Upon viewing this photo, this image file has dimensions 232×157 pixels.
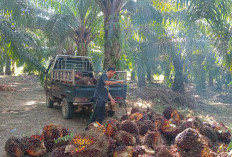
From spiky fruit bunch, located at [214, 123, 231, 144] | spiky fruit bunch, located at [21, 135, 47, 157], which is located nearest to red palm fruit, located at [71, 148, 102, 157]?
spiky fruit bunch, located at [21, 135, 47, 157]

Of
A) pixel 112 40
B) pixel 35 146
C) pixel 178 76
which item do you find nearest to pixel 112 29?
pixel 112 40

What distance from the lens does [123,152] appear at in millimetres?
3107

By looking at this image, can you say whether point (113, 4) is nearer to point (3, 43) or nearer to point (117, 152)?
point (3, 43)

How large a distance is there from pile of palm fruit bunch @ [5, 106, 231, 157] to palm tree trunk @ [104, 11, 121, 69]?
163 inches

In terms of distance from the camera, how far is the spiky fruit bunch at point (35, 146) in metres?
3.58

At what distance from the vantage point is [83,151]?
2.77m

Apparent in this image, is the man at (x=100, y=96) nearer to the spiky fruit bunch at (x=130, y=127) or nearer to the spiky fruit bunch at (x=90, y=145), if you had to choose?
the spiky fruit bunch at (x=130, y=127)

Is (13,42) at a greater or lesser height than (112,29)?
lesser

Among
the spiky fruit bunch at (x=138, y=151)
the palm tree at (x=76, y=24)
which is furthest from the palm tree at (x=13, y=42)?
the spiky fruit bunch at (x=138, y=151)

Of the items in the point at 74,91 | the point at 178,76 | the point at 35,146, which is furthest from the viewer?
the point at 178,76

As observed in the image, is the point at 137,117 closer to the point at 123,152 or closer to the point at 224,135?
the point at 224,135

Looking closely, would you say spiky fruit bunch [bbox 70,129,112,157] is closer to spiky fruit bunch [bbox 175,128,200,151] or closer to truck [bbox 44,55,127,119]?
spiky fruit bunch [bbox 175,128,200,151]

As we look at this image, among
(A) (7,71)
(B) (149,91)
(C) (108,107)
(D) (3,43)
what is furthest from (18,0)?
(A) (7,71)

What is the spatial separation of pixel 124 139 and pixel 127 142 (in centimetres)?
7
